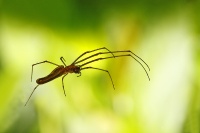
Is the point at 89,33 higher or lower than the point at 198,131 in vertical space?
higher

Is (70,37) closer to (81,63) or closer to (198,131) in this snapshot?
(81,63)

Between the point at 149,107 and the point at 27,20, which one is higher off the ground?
the point at 27,20

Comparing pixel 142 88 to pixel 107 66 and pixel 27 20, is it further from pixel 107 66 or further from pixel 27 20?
pixel 27 20

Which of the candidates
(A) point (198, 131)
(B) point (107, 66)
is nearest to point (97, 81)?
(B) point (107, 66)

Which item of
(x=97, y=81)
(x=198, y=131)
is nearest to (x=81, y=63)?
(x=97, y=81)

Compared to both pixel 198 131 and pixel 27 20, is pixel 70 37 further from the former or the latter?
pixel 198 131
